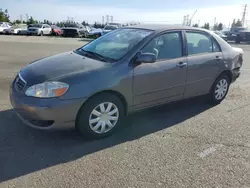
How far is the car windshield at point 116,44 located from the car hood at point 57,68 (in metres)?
0.30

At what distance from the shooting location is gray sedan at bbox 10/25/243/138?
3.12 meters

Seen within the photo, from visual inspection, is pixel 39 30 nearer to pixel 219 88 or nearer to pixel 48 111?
pixel 219 88

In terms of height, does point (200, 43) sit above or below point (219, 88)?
above

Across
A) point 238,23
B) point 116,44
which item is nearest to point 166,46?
point 116,44

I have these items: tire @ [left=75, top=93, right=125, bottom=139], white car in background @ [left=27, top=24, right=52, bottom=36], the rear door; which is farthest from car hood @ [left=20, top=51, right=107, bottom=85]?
white car in background @ [left=27, top=24, right=52, bottom=36]

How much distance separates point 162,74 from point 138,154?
1410 mm

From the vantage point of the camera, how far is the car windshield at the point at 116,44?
3721 mm

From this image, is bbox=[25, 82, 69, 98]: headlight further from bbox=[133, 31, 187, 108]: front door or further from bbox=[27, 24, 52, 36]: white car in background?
bbox=[27, 24, 52, 36]: white car in background

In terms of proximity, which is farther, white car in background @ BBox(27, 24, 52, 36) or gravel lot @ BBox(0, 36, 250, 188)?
white car in background @ BBox(27, 24, 52, 36)

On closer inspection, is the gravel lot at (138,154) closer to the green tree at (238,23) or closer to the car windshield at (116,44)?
the car windshield at (116,44)

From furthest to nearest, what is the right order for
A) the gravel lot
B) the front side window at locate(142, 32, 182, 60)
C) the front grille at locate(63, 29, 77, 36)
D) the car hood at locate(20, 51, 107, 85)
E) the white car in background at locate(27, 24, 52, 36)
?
the front grille at locate(63, 29, 77, 36)
the white car in background at locate(27, 24, 52, 36)
the front side window at locate(142, 32, 182, 60)
the car hood at locate(20, 51, 107, 85)
the gravel lot

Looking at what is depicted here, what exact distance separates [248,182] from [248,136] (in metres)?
1.25

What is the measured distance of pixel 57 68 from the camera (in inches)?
135

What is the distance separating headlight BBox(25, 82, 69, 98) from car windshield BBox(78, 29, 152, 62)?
0.89m
